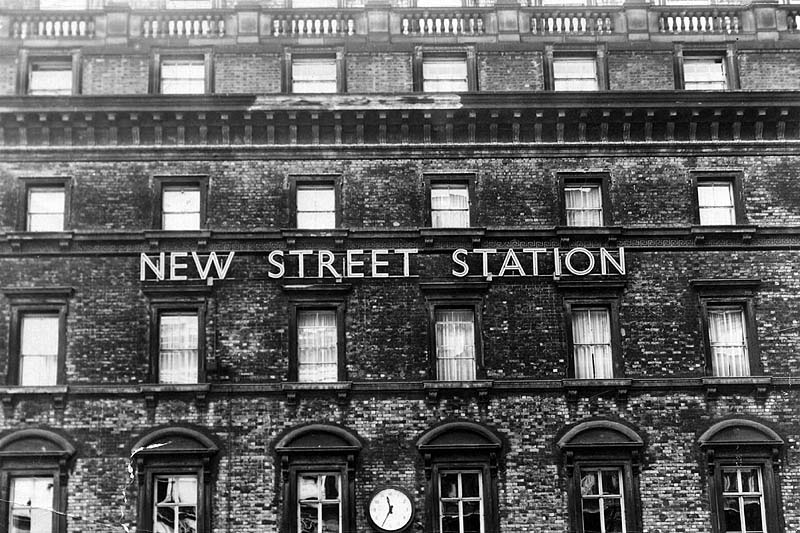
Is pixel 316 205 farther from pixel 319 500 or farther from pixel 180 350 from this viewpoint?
pixel 319 500

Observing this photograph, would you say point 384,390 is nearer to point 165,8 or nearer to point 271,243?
point 271,243

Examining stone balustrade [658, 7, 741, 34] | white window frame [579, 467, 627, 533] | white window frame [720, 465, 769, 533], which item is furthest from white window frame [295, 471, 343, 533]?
stone balustrade [658, 7, 741, 34]

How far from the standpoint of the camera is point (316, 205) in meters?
30.8

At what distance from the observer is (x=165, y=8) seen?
106ft

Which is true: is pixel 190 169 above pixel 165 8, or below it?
below

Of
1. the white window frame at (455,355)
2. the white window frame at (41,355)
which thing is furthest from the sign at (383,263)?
the white window frame at (41,355)

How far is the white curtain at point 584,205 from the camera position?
3094cm

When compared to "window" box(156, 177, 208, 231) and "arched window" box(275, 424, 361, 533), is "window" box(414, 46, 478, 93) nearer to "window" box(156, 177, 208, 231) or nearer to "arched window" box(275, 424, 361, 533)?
"window" box(156, 177, 208, 231)

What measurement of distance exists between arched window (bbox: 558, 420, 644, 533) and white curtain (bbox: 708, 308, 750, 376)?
9.55 feet

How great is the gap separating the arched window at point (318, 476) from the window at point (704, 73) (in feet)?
41.9

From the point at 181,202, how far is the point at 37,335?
469 cm

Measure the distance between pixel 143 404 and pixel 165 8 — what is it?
1051 cm

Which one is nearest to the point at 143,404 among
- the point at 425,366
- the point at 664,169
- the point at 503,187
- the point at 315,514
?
the point at 315,514

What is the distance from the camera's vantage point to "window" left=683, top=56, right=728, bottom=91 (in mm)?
32312
